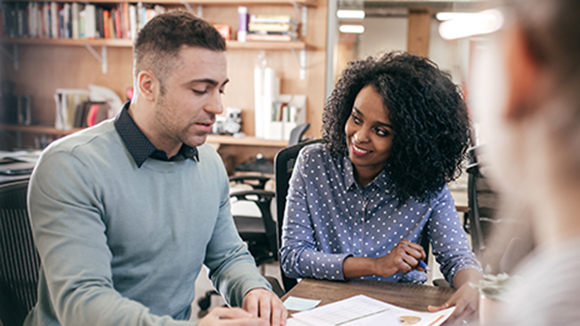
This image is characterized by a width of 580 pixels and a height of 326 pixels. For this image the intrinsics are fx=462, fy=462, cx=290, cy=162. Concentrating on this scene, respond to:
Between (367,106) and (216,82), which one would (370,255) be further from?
(216,82)

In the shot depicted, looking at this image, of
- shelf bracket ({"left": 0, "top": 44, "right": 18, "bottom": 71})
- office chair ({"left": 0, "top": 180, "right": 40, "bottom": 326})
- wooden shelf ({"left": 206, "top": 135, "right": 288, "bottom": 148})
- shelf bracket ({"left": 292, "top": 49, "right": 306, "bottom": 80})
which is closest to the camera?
office chair ({"left": 0, "top": 180, "right": 40, "bottom": 326})

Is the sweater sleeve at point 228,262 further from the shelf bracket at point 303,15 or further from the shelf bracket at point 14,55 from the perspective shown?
the shelf bracket at point 14,55

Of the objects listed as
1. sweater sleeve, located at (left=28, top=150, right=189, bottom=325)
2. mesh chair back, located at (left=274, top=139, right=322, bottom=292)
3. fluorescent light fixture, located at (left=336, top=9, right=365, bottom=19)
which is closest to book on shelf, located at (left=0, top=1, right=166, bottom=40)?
fluorescent light fixture, located at (left=336, top=9, right=365, bottom=19)

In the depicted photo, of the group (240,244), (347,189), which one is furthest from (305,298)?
(347,189)

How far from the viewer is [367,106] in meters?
1.40

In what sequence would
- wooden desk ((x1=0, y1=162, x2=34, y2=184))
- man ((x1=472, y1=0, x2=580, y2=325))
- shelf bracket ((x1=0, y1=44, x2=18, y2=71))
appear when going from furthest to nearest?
shelf bracket ((x1=0, y1=44, x2=18, y2=71)) < wooden desk ((x1=0, y1=162, x2=34, y2=184)) < man ((x1=472, y1=0, x2=580, y2=325))

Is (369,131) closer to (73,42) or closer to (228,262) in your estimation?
(228,262)

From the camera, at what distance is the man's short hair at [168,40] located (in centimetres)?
111

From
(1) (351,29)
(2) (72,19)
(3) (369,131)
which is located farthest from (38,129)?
(3) (369,131)

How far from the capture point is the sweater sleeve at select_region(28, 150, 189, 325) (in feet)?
2.78

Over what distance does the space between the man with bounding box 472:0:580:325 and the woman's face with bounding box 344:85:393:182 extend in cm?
106

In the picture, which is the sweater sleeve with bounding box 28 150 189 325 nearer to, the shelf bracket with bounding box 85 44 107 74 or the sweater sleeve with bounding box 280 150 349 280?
the sweater sleeve with bounding box 280 150 349 280

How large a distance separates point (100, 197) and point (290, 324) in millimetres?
485

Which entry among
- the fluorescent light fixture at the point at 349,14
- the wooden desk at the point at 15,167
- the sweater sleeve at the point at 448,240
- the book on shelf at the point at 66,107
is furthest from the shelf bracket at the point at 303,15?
the sweater sleeve at the point at 448,240
